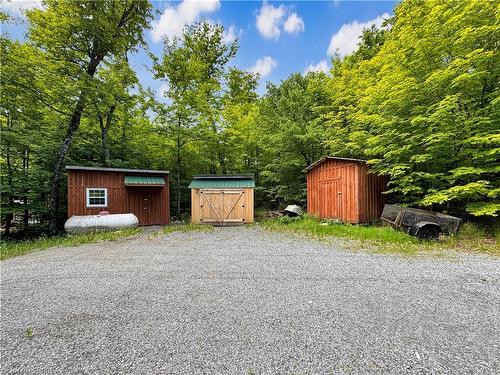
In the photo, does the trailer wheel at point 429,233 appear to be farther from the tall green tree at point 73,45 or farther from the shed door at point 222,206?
the tall green tree at point 73,45

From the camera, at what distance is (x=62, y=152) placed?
10.9 metres

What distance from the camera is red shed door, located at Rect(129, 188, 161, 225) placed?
1184cm

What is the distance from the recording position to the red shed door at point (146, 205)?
11.8 m

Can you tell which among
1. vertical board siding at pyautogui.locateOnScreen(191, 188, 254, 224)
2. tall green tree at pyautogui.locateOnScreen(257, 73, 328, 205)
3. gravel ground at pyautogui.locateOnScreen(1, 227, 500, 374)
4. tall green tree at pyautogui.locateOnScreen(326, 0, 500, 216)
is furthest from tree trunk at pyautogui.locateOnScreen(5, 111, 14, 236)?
tall green tree at pyautogui.locateOnScreen(326, 0, 500, 216)

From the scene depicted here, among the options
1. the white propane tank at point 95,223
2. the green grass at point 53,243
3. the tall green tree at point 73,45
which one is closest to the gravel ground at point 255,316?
the green grass at point 53,243

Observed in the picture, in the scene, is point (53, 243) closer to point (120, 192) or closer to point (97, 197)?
point (97, 197)

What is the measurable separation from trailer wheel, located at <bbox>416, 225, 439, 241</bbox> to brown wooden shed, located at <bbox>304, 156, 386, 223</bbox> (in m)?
3.27

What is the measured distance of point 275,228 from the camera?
1022cm

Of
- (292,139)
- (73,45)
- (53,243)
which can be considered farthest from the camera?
(292,139)

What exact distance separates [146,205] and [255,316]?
10.8m

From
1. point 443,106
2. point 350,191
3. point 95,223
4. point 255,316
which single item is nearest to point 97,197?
point 95,223

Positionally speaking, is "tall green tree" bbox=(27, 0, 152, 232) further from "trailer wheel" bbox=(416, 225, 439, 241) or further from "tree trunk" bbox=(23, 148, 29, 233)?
"trailer wheel" bbox=(416, 225, 439, 241)

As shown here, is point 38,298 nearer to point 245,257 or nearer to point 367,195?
point 245,257

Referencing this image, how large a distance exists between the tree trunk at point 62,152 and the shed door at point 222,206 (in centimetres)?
668
